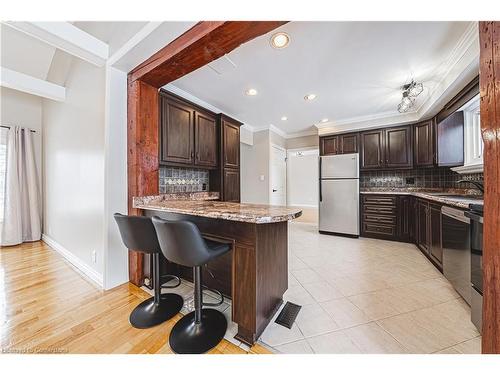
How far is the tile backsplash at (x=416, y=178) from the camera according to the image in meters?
3.11

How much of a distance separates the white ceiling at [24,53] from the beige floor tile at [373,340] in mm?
4493

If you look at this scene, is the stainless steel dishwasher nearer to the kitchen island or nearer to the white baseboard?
the kitchen island

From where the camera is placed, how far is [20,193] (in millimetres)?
3256

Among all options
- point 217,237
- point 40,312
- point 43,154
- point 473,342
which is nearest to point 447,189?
point 473,342

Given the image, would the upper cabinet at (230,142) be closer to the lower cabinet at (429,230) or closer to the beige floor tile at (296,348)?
the beige floor tile at (296,348)

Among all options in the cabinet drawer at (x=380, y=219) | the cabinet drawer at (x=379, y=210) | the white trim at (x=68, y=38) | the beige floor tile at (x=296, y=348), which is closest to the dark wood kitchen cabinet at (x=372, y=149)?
the cabinet drawer at (x=379, y=210)

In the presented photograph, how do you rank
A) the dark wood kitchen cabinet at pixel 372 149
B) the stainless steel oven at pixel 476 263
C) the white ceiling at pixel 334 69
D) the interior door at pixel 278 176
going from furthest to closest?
the interior door at pixel 278 176
the dark wood kitchen cabinet at pixel 372 149
the white ceiling at pixel 334 69
the stainless steel oven at pixel 476 263

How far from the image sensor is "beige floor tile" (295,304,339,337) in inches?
53.4

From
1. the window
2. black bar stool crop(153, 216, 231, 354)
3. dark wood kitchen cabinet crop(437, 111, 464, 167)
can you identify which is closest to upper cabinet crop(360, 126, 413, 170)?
dark wood kitchen cabinet crop(437, 111, 464, 167)

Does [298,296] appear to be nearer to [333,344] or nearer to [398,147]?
[333,344]

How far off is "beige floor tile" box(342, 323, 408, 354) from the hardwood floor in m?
0.63

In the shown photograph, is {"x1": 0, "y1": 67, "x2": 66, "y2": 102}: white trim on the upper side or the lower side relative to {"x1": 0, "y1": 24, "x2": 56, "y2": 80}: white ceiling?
lower

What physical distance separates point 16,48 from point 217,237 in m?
3.72
